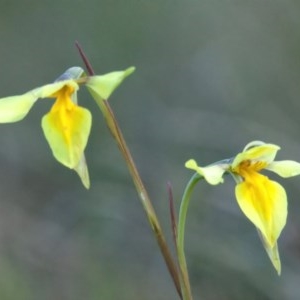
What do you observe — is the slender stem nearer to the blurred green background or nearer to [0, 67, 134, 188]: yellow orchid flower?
[0, 67, 134, 188]: yellow orchid flower

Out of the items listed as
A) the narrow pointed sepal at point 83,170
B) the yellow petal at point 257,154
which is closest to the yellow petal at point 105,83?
the narrow pointed sepal at point 83,170

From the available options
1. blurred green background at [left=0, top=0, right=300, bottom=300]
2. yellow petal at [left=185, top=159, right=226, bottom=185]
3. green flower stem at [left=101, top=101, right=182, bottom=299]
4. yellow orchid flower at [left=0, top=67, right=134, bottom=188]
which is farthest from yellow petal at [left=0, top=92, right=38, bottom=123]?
blurred green background at [left=0, top=0, right=300, bottom=300]

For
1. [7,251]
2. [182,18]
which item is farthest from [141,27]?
[7,251]

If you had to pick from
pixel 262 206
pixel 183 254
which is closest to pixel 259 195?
pixel 262 206

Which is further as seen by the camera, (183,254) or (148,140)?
(148,140)

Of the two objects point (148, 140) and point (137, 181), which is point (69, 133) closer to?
point (137, 181)

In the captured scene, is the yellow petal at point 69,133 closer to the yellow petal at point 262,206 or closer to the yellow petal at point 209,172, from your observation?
the yellow petal at point 209,172

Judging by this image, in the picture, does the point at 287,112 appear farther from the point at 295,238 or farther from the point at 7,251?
the point at 7,251
